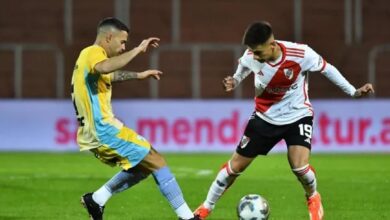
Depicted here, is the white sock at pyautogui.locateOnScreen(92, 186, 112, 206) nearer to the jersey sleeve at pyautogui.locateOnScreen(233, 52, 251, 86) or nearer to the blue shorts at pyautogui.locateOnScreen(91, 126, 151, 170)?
the blue shorts at pyautogui.locateOnScreen(91, 126, 151, 170)

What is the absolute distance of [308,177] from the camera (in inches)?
370

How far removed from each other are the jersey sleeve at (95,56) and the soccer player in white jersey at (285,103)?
1.25m

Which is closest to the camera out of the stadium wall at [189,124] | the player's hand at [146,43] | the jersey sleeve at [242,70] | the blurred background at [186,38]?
the player's hand at [146,43]

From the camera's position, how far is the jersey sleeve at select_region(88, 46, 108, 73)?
28.6 ft

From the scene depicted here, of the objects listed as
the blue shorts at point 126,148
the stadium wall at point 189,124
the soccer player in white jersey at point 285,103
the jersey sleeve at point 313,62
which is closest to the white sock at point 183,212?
the blue shorts at point 126,148

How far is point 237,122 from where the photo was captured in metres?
21.5

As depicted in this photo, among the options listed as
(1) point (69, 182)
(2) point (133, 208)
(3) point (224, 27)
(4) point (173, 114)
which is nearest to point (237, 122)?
(4) point (173, 114)

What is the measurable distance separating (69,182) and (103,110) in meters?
6.09

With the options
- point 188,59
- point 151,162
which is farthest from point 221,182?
point 188,59

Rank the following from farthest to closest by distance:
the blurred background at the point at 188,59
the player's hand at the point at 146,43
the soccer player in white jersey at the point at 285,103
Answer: the blurred background at the point at 188,59 < the soccer player in white jersey at the point at 285,103 < the player's hand at the point at 146,43

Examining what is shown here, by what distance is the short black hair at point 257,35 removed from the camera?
8.90 metres

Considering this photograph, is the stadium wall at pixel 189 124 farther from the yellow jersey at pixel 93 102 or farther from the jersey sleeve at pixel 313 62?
the yellow jersey at pixel 93 102

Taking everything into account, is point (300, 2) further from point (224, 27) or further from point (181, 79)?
point (181, 79)

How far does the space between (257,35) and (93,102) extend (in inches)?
62.0
